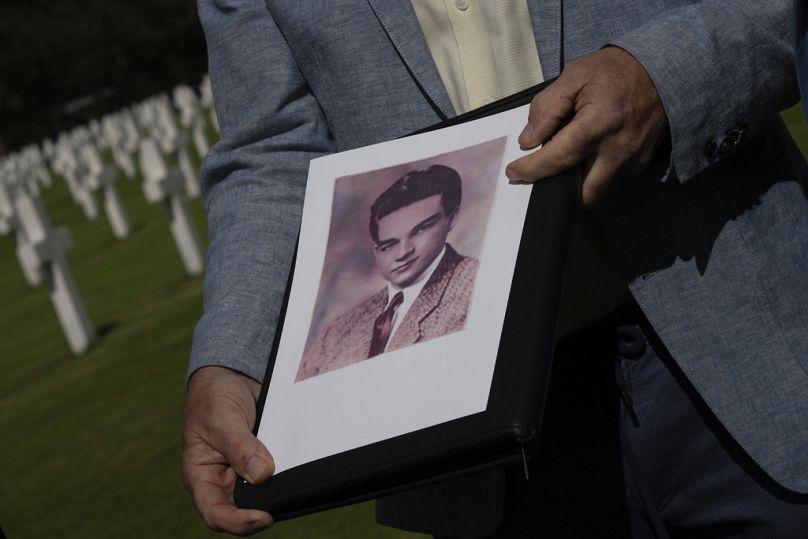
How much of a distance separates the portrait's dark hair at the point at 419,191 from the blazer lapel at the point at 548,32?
1.09ft

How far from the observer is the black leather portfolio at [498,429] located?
156cm

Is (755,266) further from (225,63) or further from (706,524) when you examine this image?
(225,63)

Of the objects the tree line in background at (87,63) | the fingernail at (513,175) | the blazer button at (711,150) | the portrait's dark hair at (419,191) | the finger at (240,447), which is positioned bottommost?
the tree line in background at (87,63)

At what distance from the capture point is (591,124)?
176cm

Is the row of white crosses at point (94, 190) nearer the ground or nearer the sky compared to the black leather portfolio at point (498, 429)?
nearer the ground

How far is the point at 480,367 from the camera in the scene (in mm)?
1646

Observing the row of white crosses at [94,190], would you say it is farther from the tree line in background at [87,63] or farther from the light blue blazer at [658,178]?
the tree line in background at [87,63]

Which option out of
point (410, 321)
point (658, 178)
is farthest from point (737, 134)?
point (410, 321)

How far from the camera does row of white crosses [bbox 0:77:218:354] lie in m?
10.9

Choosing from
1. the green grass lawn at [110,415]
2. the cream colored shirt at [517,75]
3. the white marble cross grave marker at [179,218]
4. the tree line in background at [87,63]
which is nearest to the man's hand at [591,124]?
the cream colored shirt at [517,75]

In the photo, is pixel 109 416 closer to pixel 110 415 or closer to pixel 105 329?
pixel 110 415

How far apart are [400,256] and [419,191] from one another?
0.11 meters

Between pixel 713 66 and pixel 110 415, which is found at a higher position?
pixel 713 66

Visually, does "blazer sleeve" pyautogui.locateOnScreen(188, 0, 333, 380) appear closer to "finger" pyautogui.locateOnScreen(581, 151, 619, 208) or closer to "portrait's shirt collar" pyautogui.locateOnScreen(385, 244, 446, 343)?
"portrait's shirt collar" pyautogui.locateOnScreen(385, 244, 446, 343)
